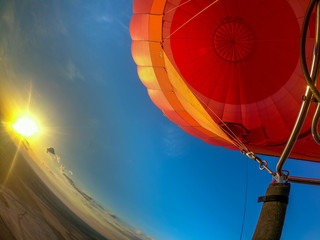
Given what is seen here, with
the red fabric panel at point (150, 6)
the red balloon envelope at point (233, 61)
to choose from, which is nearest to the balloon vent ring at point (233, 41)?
the red balloon envelope at point (233, 61)

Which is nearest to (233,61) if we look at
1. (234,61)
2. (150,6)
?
(234,61)

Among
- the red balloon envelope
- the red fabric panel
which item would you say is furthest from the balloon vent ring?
the red fabric panel

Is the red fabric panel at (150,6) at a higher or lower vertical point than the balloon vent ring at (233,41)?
lower

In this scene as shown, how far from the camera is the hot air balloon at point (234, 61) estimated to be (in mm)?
2975

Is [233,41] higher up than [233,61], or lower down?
higher up

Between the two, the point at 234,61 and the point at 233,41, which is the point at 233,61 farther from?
the point at 233,41

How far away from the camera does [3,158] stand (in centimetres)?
559

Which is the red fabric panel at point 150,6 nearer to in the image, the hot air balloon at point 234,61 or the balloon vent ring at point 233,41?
the hot air balloon at point 234,61

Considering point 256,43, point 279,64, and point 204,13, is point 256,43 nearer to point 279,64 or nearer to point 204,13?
point 279,64

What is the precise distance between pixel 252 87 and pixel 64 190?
11764 mm

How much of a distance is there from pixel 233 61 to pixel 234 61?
0.02 metres

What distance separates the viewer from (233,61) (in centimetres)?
321

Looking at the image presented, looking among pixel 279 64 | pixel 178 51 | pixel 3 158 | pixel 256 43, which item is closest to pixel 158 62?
pixel 178 51

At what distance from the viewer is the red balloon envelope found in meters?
2.98
